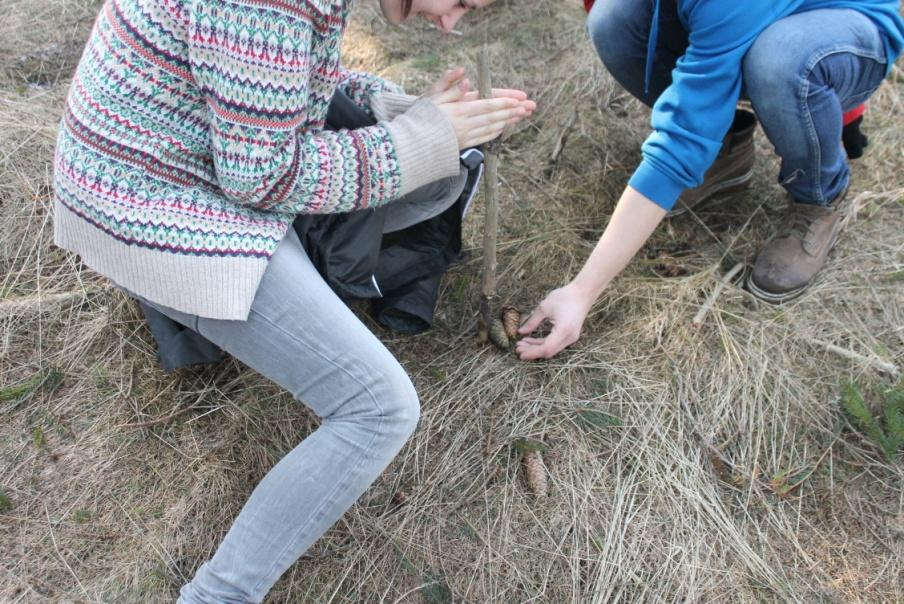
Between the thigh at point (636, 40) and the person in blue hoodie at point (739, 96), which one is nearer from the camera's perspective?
the person in blue hoodie at point (739, 96)

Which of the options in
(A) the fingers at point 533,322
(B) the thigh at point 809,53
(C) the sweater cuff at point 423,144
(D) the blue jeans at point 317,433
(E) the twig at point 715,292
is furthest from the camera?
(E) the twig at point 715,292

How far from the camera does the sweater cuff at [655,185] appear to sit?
1.66 m

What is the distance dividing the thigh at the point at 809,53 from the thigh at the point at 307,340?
1.15 meters

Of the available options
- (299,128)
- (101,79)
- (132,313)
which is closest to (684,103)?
(299,128)

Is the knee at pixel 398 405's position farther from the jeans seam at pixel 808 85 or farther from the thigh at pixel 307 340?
the jeans seam at pixel 808 85

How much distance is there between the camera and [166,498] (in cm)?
166

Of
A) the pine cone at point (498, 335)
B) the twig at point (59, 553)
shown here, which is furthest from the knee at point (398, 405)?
the twig at point (59, 553)

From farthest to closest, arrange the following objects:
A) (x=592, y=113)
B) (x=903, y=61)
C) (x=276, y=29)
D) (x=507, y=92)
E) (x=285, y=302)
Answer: (x=903, y=61) → (x=592, y=113) → (x=507, y=92) → (x=285, y=302) → (x=276, y=29)

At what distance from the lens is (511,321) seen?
6.24 ft

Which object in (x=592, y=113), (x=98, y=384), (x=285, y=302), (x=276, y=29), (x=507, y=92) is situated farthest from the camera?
(x=592, y=113)

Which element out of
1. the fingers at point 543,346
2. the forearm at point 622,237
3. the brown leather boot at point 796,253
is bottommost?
Result: the fingers at point 543,346

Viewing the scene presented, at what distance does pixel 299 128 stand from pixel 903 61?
2.77 meters

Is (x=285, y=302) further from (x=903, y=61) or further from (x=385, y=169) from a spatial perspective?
(x=903, y=61)

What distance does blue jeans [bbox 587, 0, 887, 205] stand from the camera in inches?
66.6
